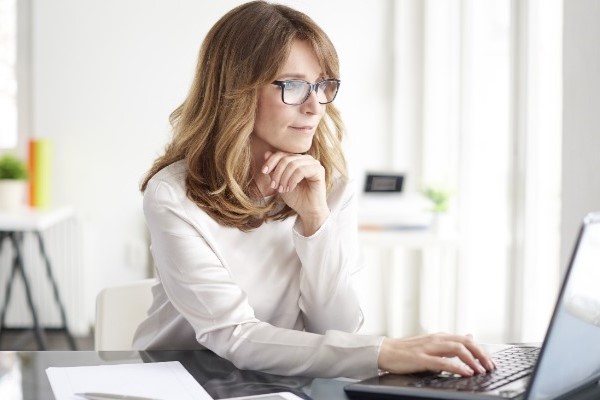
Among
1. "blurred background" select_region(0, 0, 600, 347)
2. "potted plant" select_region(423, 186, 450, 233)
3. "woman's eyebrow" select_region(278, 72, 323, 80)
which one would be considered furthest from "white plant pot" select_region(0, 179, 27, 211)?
"woman's eyebrow" select_region(278, 72, 323, 80)

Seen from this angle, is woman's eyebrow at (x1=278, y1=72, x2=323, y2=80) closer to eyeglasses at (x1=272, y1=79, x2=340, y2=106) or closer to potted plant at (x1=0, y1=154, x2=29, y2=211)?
eyeglasses at (x1=272, y1=79, x2=340, y2=106)

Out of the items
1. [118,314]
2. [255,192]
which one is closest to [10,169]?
[118,314]

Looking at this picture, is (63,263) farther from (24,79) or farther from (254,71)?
(254,71)

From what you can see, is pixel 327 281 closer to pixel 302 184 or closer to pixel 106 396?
pixel 302 184

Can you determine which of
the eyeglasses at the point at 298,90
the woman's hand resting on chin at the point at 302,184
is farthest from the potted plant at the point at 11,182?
the eyeglasses at the point at 298,90

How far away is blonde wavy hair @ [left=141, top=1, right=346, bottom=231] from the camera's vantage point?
1.79 meters

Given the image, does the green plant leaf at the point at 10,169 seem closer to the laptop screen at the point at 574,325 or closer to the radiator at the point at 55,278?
the radiator at the point at 55,278

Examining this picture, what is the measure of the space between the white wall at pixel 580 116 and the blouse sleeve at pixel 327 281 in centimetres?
73

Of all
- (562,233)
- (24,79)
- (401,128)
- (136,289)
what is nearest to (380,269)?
(401,128)

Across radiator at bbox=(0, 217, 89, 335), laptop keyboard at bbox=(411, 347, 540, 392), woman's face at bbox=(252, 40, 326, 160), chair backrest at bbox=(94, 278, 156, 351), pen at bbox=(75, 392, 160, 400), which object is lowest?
radiator at bbox=(0, 217, 89, 335)

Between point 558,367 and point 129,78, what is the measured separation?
4129 millimetres

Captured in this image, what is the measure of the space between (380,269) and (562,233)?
8.29ft

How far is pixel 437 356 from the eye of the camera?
1.36m

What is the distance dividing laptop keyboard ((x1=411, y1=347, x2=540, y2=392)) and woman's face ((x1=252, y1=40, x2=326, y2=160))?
0.59m
